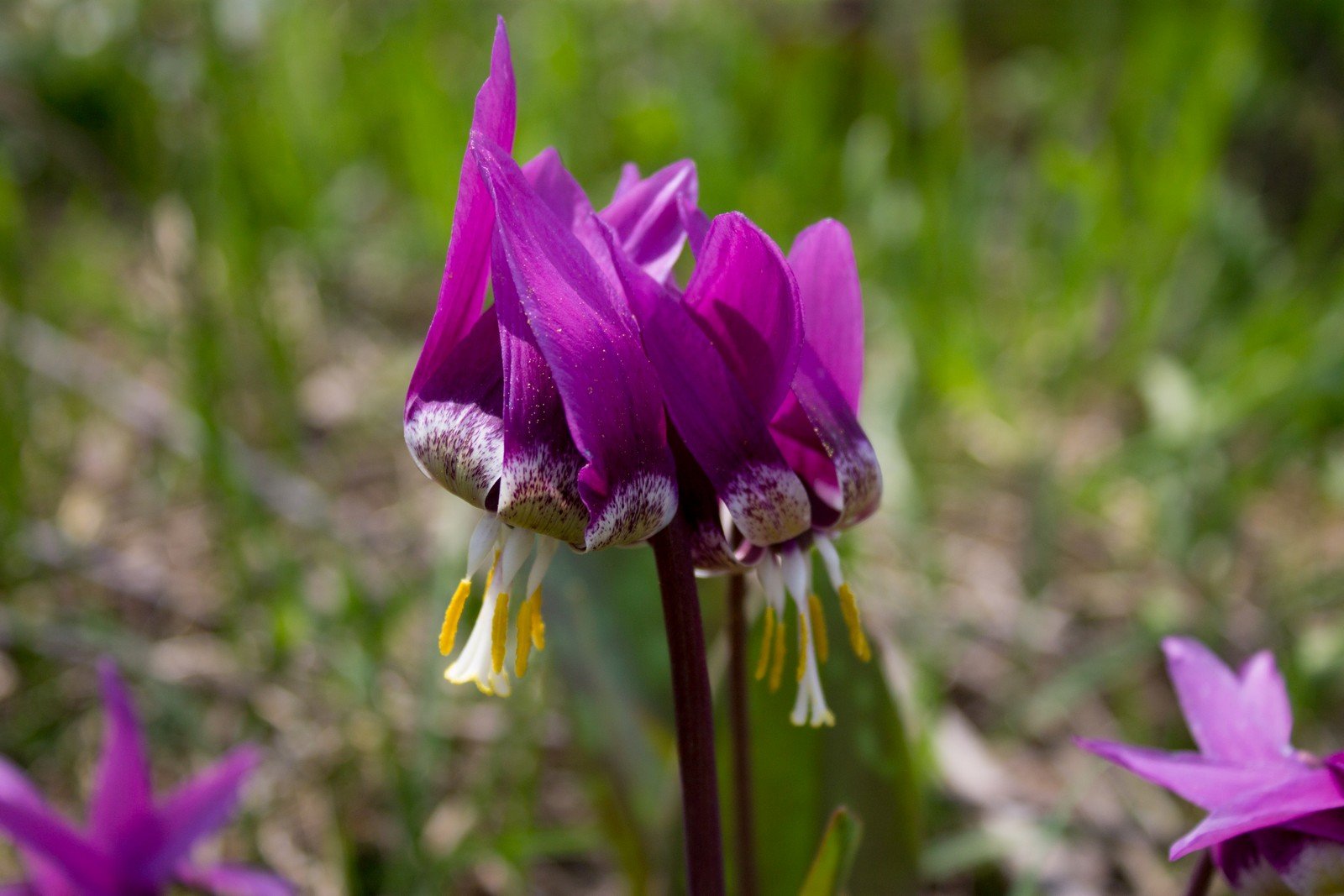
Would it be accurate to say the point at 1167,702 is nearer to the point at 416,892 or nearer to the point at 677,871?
the point at 677,871

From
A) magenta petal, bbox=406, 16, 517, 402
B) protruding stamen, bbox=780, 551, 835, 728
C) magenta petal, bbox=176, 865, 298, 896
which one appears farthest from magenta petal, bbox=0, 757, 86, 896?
protruding stamen, bbox=780, 551, 835, 728

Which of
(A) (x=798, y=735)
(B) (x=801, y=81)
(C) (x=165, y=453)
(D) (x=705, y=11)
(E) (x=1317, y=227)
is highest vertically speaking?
(D) (x=705, y=11)

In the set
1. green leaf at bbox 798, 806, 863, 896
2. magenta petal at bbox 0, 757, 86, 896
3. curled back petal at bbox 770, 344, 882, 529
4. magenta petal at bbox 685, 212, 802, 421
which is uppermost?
magenta petal at bbox 685, 212, 802, 421

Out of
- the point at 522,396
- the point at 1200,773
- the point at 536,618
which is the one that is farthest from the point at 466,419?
the point at 1200,773

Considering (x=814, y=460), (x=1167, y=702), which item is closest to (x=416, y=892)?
(x=814, y=460)

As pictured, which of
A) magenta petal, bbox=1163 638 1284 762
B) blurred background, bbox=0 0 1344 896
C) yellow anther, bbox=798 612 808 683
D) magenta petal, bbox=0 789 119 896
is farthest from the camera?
blurred background, bbox=0 0 1344 896

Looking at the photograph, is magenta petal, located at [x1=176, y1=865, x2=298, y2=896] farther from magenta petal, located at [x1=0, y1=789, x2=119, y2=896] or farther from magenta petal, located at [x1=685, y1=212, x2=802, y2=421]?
magenta petal, located at [x1=685, y1=212, x2=802, y2=421]

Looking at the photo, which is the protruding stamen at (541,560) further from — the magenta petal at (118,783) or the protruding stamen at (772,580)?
the magenta petal at (118,783)

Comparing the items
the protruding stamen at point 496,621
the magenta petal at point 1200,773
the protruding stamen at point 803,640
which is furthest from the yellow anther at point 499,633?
the magenta petal at point 1200,773
